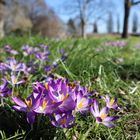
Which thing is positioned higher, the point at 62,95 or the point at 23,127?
the point at 62,95

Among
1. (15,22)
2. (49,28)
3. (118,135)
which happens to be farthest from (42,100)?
(49,28)

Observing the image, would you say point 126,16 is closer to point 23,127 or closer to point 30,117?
point 23,127

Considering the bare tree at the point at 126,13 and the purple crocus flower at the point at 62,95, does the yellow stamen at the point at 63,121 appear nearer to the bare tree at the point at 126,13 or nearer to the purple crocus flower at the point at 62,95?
the purple crocus flower at the point at 62,95

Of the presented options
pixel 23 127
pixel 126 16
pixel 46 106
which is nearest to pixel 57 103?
pixel 46 106

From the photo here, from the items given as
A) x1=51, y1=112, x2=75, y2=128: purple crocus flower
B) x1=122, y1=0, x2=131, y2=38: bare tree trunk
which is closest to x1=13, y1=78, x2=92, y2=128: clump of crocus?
x1=51, y1=112, x2=75, y2=128: purple crocus flower

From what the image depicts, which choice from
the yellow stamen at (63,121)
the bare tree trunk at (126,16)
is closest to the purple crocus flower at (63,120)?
the yellow stamen at (63,121)

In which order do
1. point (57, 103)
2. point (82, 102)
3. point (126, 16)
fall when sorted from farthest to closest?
point (126, 16), point (82, 102), point (57, 103)

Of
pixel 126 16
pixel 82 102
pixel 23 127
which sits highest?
pixel 82 102

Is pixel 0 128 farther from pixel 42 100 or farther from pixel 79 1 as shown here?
pixel 79 1

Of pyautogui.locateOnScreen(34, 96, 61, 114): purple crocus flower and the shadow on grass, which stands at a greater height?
pyautogui.locateOnScreen(34, 96, 61, 114): purple crocus flower

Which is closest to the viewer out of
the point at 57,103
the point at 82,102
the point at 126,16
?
the point at 57,103

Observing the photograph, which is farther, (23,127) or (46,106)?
(23,127)

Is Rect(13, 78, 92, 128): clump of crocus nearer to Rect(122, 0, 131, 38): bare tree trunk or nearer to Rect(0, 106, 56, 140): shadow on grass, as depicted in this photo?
Rect(0, 106, 56, 140): shadow on grass
